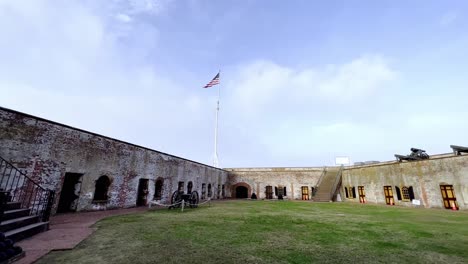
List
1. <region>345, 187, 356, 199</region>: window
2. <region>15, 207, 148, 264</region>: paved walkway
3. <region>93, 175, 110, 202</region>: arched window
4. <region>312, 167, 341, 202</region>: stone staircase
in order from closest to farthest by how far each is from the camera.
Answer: <region>15, 207, 148, 264</region>: paved walkway → <region>93, 175, 110, 202</region>: arched window → <region>312, 167, 341, 202</region>: stone staircase → <region>345, 187, 356, 199</region>: window

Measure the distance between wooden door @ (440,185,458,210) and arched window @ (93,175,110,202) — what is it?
2154cm

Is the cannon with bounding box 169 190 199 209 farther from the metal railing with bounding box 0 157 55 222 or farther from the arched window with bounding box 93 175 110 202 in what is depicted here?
the metal railing with bounding box 0 157 55 222

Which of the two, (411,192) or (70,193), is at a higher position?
(411,192)

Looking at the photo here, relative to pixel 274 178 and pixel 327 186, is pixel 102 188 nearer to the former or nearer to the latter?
pixel 274 178

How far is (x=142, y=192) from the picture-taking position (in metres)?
14.2

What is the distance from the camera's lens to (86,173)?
34.1 feet

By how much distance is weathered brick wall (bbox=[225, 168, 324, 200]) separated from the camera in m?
26.9

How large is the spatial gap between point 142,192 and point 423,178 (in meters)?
20.4

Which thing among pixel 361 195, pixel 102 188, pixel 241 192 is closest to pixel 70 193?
pixel 102 188

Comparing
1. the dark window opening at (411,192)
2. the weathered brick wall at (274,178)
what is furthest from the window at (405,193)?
the weathered brick wall at (274,178)

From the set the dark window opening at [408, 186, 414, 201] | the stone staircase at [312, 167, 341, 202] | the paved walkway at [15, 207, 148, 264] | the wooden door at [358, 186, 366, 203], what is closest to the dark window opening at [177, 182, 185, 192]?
the paved walkway at [15, 207, 148, 264]

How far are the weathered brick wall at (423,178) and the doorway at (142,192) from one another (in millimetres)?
19886

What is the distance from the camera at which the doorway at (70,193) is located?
9844mm

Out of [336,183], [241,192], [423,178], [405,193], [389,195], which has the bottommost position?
[241,192]
